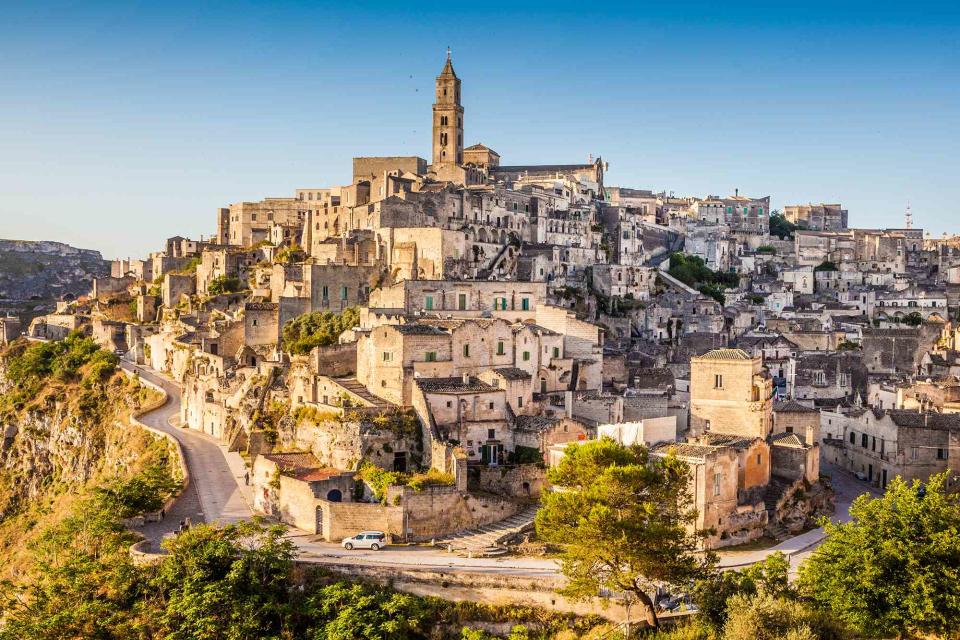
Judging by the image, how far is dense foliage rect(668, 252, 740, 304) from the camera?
276ft

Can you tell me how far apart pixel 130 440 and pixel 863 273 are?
77.6 metres

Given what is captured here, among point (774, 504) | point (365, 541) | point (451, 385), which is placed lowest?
point (365, 541)

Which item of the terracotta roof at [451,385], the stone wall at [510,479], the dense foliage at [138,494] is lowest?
the dense foliage at [138,494]

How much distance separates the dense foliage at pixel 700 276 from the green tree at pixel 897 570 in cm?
5650

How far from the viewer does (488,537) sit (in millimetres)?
34094

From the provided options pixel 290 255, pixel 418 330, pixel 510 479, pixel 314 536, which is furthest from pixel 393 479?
pixel 290 255

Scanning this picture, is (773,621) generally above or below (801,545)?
above

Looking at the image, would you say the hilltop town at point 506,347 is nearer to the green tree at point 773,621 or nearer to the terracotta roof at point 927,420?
the terracotta roof at point 927,420

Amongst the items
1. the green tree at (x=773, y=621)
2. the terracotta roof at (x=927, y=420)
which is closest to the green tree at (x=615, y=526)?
the green tree at (x=773, y=621)

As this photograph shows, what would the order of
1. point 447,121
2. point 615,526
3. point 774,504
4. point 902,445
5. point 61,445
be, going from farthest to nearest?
1. point 447,121
2. point 61,445
3. point 902,445
4. point 774,504
5. point 615,526

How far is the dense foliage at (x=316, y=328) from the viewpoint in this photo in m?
50.7

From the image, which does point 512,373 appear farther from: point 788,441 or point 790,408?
point 790,408

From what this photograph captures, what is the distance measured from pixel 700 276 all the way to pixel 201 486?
5914cm

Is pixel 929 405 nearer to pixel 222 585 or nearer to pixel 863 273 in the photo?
pixel 222 585
